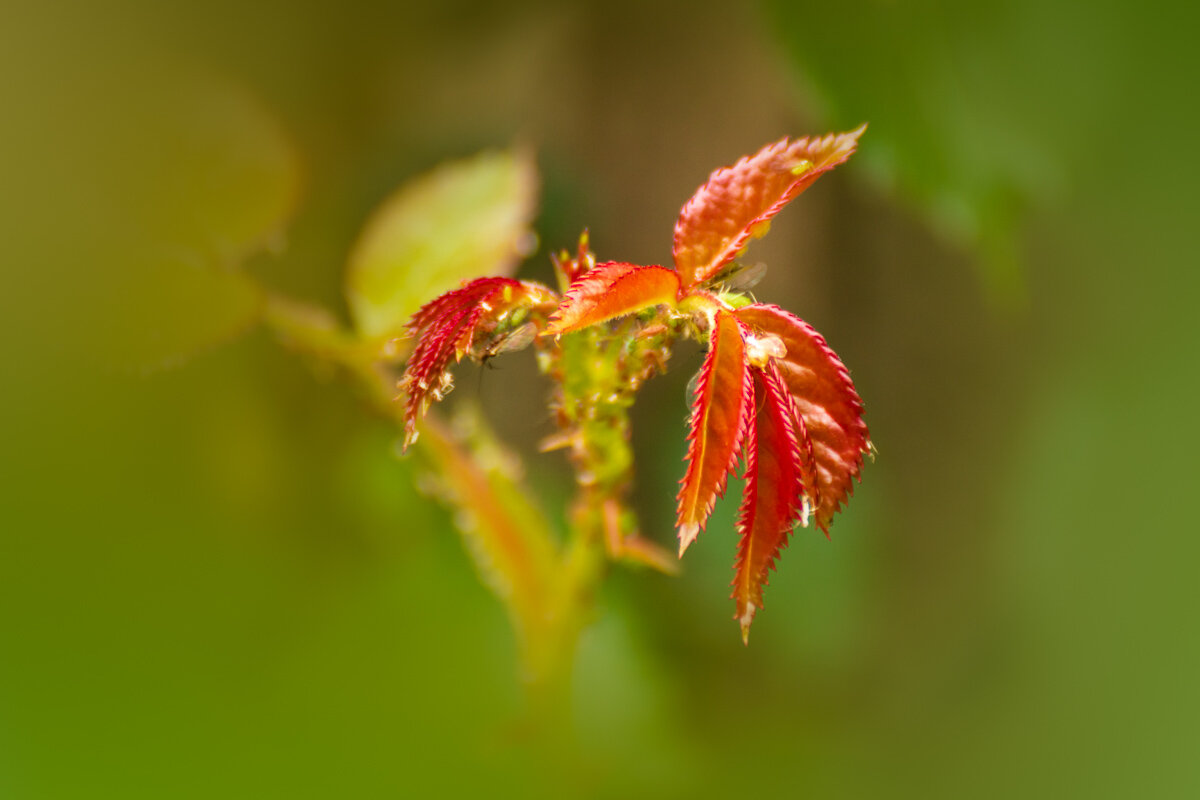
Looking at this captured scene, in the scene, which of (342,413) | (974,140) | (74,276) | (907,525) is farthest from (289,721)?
(974,140)

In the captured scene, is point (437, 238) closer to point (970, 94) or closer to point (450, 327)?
point (450, 327)

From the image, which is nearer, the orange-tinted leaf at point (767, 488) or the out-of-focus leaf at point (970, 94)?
the orange-tinted leaf at point (767, 488)

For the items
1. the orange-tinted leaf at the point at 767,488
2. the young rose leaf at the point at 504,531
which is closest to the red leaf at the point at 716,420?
the orange-tinted leaf at the point at 767,488

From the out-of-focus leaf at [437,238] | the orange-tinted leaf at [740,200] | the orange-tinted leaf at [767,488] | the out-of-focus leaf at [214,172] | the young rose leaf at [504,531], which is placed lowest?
the orange-tinted leaf at [767,488]

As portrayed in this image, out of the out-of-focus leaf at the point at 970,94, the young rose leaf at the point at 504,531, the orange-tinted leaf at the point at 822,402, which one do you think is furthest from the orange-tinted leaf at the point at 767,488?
the out-of-focus leaf at the point at 970,94

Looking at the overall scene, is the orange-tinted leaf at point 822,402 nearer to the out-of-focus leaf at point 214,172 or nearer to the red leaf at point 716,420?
the red leaf at point 716,420

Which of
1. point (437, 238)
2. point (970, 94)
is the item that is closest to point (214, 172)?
point (437, 238)

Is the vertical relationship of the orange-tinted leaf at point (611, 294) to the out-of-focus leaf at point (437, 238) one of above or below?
below
